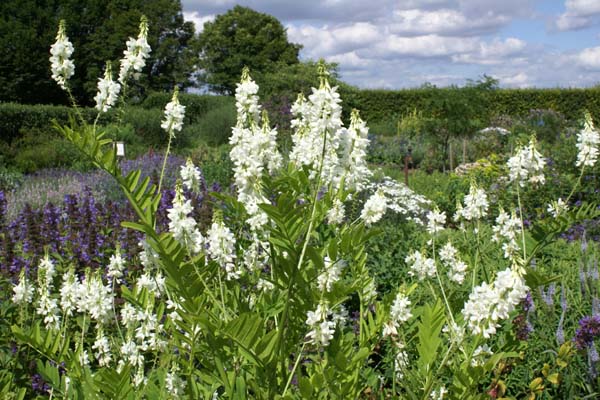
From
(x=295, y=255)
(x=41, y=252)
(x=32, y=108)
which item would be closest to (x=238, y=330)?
(x=295, y=255)

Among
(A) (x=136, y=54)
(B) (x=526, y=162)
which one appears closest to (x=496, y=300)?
(B) (x=526, y=162)

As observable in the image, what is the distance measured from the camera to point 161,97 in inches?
1053

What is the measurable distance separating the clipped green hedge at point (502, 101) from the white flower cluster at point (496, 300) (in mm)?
20911

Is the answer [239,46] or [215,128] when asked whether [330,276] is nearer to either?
[215,128]

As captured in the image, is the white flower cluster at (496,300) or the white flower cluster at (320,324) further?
the white flower cluster at (320,324)

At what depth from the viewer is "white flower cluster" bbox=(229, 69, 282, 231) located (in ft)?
6.91

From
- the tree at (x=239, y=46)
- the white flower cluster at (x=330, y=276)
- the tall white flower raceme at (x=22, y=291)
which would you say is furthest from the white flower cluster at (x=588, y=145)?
the tree at (x=239, y=46)

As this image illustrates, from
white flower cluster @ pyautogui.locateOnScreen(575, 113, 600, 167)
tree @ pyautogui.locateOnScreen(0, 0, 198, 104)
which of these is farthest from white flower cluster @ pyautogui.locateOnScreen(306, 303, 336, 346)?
tree @ pyautogui.locateOnScreen(0, 0, 198, 104)

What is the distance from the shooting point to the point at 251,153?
2.17m

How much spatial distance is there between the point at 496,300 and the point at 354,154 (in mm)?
720

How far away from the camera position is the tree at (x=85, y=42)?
29.0m

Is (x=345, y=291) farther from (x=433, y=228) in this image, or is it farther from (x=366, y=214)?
(x=433, y=228)

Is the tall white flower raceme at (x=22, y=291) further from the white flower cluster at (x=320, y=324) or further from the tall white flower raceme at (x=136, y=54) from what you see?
the white flower cluster at (x=320, y=324)

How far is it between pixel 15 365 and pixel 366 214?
188 centimetres
